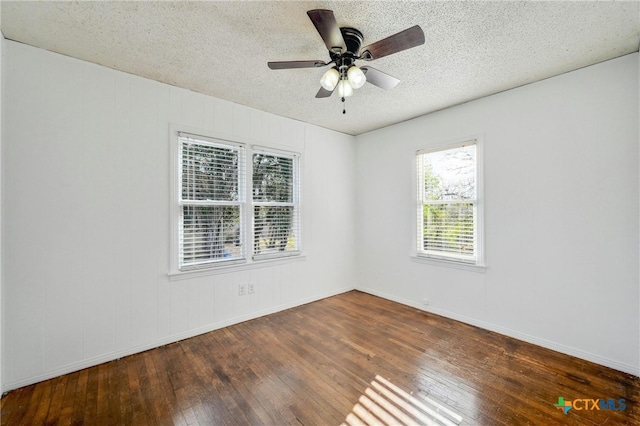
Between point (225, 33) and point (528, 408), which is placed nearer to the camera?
point (528, 408)

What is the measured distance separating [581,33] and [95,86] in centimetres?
400

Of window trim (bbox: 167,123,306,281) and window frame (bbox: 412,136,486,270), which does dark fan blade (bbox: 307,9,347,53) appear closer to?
window trim (bbox: 167,123,306,281)

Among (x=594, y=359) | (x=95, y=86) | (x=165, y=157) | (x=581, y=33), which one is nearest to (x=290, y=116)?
(x=165, y=157)

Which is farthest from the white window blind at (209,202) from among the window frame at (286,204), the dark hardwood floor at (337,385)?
the dark hardwood floor at (337,385)

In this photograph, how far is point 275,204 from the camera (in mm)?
3664

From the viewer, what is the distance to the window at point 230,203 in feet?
9.64

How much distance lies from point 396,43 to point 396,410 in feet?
8.02

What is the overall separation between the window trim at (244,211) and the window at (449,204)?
1.73 meters

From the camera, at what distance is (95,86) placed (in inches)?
95.9

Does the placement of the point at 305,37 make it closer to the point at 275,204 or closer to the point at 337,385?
the point at 275,204

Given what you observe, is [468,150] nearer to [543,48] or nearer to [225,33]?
[543,48]

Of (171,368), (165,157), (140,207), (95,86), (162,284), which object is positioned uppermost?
(95,86)

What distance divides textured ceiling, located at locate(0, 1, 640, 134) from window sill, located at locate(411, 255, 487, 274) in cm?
200

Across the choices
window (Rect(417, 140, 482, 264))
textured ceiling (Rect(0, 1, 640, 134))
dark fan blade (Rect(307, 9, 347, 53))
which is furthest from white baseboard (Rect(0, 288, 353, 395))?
dark fan blade (Rect(307, 9, 347, 53))
